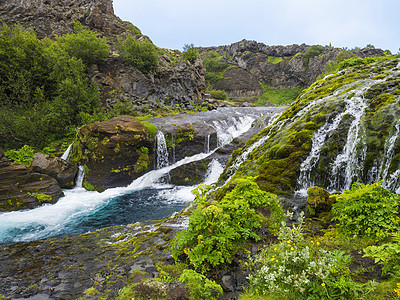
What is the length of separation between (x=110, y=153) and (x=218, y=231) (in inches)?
523

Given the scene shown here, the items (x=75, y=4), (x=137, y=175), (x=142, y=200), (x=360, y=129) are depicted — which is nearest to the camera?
(x=360, y=129)

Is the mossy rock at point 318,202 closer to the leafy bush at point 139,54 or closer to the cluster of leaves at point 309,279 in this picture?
the cluster of leaves at point 309,279

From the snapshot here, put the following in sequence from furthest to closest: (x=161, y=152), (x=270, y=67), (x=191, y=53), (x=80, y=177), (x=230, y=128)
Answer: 1. (x=270, y=67)
2. (x=191, y=53)
3. (x=230, y=128)
4. (x=161, y=152)
5. (x=80, y=177)

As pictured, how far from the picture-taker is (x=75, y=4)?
146 feet

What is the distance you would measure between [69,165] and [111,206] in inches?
197

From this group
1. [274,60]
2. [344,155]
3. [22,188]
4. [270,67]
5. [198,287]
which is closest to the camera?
[198,287]

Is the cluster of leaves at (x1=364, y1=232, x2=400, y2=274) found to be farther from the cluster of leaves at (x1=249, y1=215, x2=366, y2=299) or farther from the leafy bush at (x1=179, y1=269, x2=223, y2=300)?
the leafy bush at (x1=179, y1=269, x2=223, y2=300)

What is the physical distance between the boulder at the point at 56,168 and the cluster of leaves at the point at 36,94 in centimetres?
509

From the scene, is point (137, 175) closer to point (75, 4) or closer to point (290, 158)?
point (290, 158)

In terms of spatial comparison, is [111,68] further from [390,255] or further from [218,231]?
[390,255]

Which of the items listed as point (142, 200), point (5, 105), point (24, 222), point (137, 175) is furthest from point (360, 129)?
point (5, 105)

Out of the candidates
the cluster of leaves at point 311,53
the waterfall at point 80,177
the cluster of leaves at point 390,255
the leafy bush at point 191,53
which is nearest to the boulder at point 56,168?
the waterfall at point 80,177

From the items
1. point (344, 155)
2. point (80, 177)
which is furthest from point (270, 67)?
point (80, 177)

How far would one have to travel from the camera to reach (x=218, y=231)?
3527 mm
